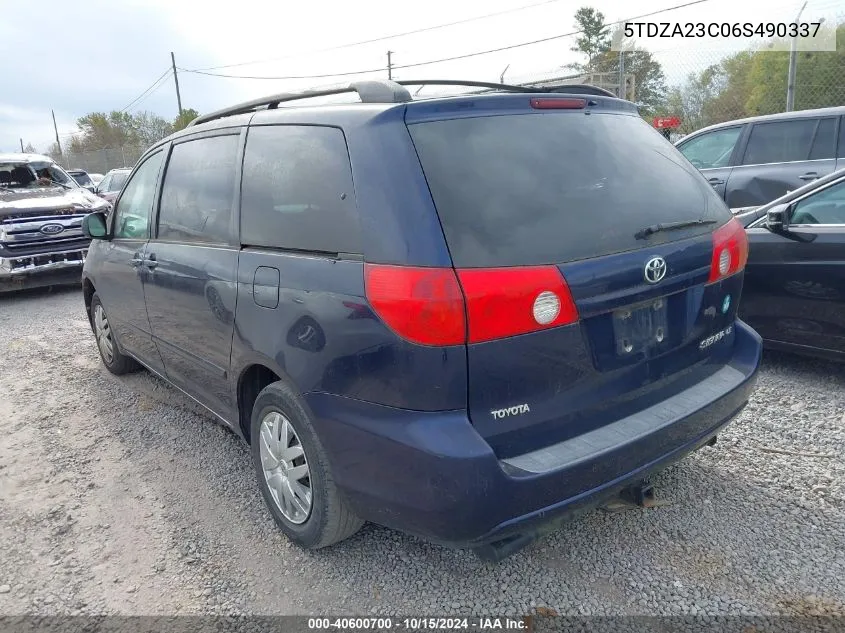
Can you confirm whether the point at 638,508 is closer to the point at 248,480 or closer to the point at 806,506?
the point at 806,506

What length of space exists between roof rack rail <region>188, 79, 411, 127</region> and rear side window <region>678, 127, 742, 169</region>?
665 cm

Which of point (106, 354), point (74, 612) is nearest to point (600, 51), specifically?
point (106, 354)

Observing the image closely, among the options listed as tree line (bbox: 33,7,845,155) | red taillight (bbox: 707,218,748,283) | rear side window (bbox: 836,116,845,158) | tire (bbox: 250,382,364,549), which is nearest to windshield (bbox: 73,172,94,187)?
tree line (bbox: 33,7,845,155)

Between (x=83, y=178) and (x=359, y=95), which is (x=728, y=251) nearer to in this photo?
(x=359, y=95)

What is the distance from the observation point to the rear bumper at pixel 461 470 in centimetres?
197

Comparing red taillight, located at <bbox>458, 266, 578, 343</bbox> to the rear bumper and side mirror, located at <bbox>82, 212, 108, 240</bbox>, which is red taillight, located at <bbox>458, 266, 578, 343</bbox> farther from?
side mirror, located at <bbox>82, 212, 108, 240</bbox>

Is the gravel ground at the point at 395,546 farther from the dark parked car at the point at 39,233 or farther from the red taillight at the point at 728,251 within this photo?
the dark parked car at the point at 39,233

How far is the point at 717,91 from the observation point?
14.2 meters

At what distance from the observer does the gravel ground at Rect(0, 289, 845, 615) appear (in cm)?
241

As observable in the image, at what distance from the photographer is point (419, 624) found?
2309mm

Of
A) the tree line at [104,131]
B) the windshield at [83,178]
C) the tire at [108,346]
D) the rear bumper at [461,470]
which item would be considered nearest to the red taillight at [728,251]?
the rear bumper at [461,470]

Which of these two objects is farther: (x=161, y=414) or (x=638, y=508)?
(x=161, y=414)

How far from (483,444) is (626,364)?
25.1 inches

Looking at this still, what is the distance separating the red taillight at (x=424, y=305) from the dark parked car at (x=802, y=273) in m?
3.06
